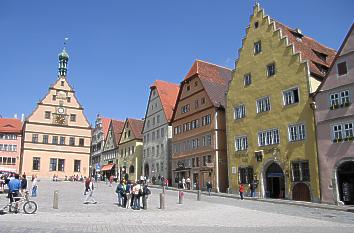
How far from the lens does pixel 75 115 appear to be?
7144cm

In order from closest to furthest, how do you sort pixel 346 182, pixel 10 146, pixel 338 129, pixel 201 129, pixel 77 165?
pixel 346 182
pixel 338 129
pixel 201 129
pixel 77 165
pixel 10 146

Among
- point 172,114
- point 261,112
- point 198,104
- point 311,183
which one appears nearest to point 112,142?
point 172,114

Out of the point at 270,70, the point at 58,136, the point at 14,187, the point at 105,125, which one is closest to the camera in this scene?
the point at 14,187

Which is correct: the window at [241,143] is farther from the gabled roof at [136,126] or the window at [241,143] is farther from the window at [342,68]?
the gabled roof at [136,126]

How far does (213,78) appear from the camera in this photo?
168ft

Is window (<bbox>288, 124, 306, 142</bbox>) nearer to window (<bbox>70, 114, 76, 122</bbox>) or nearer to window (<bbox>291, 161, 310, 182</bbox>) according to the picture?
window (<bbox>291, 161, 310, 182</bbox>)

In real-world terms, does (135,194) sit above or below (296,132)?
below

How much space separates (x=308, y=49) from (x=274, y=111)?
7.88 meters

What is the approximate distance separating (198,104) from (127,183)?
25.0 metres

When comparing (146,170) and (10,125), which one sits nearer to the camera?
(146,170)

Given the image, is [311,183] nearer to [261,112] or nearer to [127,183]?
[261,112]

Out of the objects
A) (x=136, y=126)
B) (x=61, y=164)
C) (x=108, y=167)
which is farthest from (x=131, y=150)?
(x=61, y=164)

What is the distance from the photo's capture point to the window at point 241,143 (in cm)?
3928

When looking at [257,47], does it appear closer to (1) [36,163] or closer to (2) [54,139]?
(2) [54,139]
